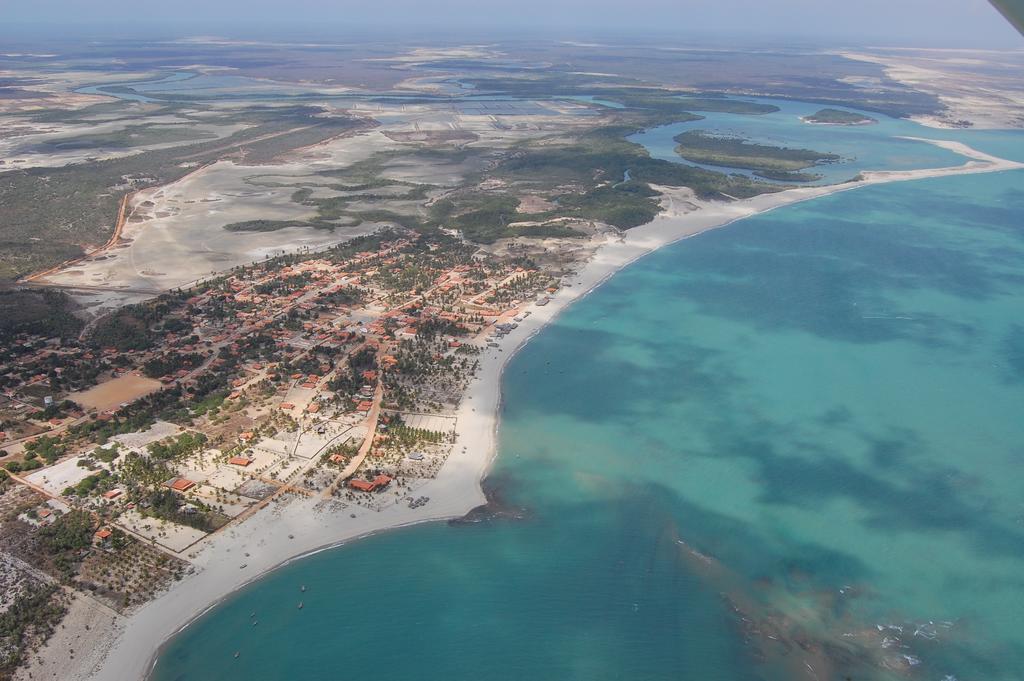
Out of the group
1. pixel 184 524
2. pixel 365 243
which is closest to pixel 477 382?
pixel 184 524

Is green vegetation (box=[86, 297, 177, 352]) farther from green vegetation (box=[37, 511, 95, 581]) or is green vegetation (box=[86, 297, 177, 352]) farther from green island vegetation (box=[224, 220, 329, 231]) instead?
green island vegetation (box=[224, 220, 329, 231])

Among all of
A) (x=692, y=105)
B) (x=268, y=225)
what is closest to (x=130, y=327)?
(x=268, y=225)

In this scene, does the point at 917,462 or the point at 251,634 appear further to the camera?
the point at 917,462

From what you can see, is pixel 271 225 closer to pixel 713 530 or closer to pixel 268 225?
pixel 268 225

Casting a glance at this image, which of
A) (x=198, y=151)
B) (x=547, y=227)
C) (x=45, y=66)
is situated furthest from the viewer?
(x=45, y=66)

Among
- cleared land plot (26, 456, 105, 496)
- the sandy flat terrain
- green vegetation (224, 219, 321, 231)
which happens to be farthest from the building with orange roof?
the sandy flat terrain

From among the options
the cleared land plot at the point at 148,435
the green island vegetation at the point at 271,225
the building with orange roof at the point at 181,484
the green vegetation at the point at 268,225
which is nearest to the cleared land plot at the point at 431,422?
the building with orange roof at the point at 181,484

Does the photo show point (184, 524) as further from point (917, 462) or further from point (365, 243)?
point (365, 243)
